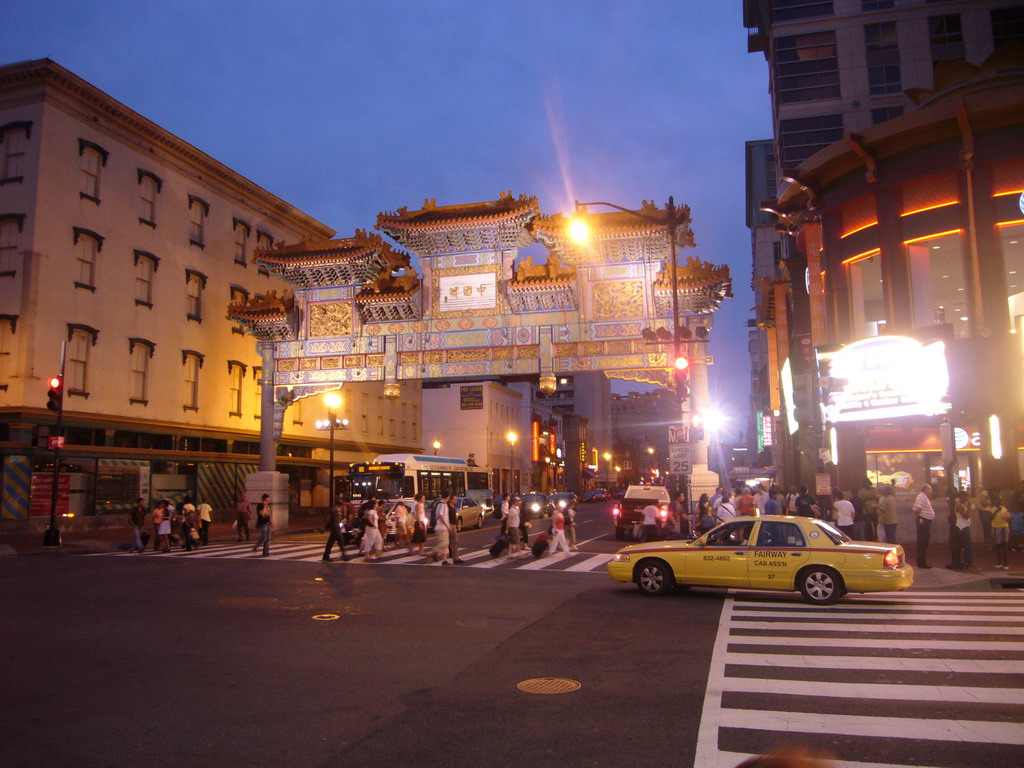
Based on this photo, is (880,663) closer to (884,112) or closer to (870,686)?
(870,686)

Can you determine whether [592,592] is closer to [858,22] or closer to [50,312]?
[50,312]

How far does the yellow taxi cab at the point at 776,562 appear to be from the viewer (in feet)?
41.1

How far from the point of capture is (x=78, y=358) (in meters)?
31.4

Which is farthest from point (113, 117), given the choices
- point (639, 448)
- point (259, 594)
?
point (639, 448)

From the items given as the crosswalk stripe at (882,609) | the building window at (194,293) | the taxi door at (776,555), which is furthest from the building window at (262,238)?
the crosswalk stripe at (882,609)

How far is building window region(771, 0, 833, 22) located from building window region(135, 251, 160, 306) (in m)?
46.1

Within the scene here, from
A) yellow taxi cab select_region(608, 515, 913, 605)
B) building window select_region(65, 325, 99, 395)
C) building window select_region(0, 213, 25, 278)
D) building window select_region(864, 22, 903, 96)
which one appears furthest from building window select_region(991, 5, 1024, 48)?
building window select_region(0, 213, 25, 278)

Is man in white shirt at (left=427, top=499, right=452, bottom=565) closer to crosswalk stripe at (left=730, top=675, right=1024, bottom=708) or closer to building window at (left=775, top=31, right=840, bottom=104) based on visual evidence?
crosswalk stripe at (left=730, top=675, right=1024, bottom=708)

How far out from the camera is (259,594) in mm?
14375

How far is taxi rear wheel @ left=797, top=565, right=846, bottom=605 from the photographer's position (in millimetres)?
12766

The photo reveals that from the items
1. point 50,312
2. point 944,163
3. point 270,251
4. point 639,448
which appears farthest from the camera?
point 639,448

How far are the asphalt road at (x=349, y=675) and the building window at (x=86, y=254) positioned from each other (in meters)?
20.6

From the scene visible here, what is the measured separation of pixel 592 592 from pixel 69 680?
356 inches

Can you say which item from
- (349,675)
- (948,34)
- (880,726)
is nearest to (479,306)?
(349,675)
